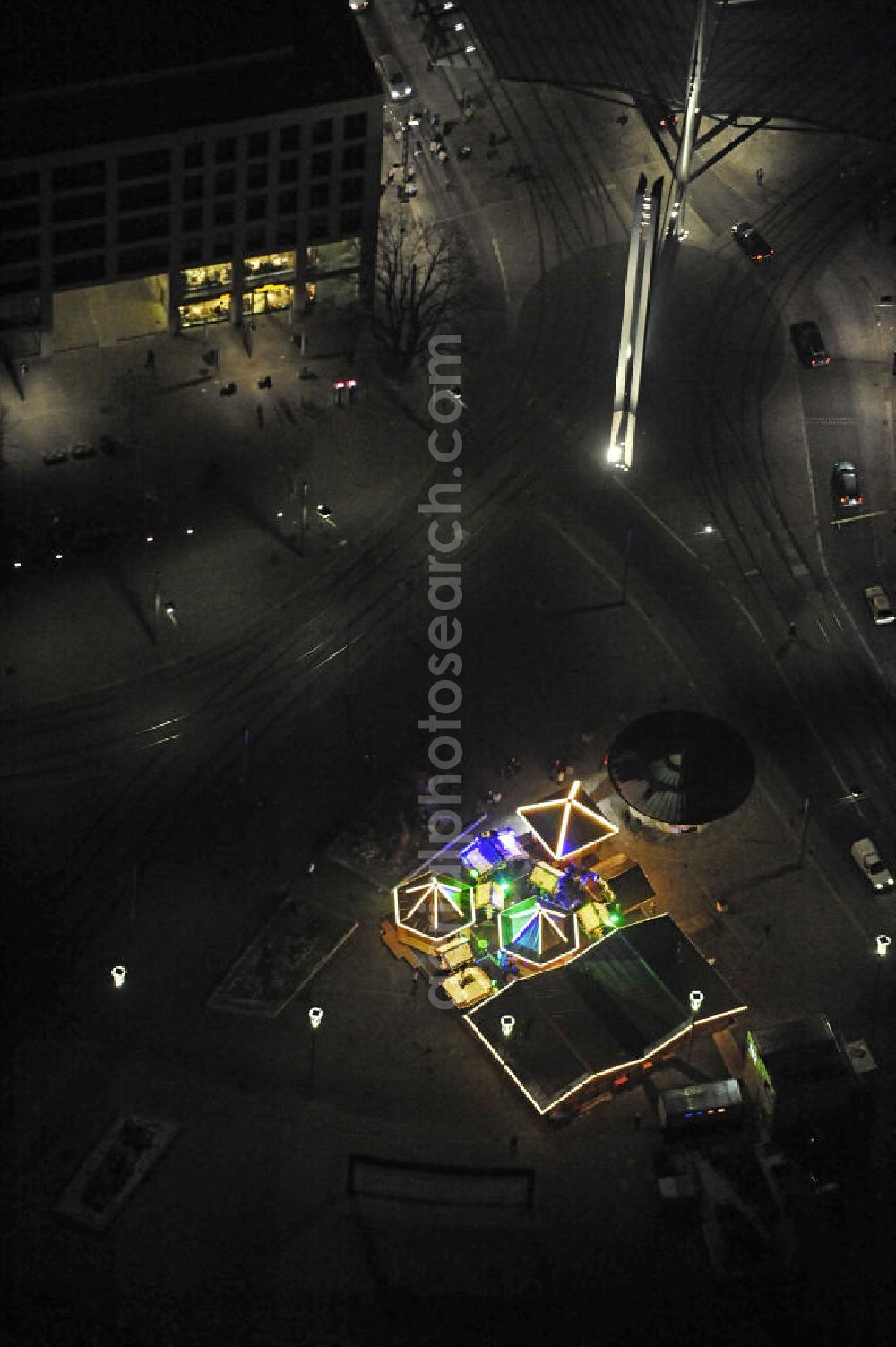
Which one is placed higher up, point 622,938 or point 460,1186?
point 622,938

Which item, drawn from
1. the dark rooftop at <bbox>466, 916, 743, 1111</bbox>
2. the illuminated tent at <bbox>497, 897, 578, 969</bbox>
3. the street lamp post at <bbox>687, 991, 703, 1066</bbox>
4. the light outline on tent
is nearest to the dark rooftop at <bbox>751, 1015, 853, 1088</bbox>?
the light outline on tent

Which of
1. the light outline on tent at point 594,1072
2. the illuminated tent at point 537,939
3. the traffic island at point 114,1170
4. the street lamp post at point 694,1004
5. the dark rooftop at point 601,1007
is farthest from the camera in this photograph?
the illuminated tent at point 537,939

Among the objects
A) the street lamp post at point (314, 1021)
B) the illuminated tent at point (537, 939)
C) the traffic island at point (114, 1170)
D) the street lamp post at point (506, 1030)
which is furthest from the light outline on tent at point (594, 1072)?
the traffic island at point (114, 1170)

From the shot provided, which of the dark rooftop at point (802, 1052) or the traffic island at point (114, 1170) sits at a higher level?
the dark rooftop at point (802, 1052)

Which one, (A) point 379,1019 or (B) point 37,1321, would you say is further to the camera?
(A) point 379,1019

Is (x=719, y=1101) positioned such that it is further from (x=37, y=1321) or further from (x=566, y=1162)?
(x=37, y=1321)

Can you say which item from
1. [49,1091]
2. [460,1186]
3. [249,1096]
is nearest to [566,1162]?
[460,1186]

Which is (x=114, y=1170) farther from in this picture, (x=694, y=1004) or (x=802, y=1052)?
(x=802, y=1052)

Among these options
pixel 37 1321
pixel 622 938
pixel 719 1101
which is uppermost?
pixel 622 938

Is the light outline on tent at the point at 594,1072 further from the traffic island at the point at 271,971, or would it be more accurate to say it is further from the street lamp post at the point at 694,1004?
the traffic island at the point at 271,971
